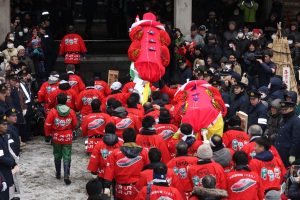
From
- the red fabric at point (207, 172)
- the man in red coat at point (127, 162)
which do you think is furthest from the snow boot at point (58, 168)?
the red fabric at point (207, 172)

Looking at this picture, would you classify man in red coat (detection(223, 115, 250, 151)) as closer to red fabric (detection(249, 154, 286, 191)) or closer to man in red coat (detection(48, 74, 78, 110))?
red fabric (detection(249, 154, 286, 191))

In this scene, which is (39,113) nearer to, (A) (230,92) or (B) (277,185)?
(A) (230,92)

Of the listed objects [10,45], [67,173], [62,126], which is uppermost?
[10,45]

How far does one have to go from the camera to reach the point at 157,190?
9086 mm

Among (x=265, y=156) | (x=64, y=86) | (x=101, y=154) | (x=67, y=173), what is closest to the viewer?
(x=265, y=156)

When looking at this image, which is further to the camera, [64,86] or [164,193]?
[64,86]

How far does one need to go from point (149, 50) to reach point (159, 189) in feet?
22.9

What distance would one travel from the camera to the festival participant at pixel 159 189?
9.07m

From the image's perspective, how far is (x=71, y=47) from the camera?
62.9ft

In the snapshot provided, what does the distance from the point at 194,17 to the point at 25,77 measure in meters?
10.7

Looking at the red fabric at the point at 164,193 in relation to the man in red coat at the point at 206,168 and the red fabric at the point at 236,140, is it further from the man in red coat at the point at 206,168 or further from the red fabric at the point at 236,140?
the red fabric at the point at 236,140

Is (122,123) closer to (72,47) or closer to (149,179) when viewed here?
(149,179)

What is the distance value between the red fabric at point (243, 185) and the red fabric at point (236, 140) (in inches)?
71.4

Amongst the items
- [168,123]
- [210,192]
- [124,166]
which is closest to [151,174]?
[124,166]
